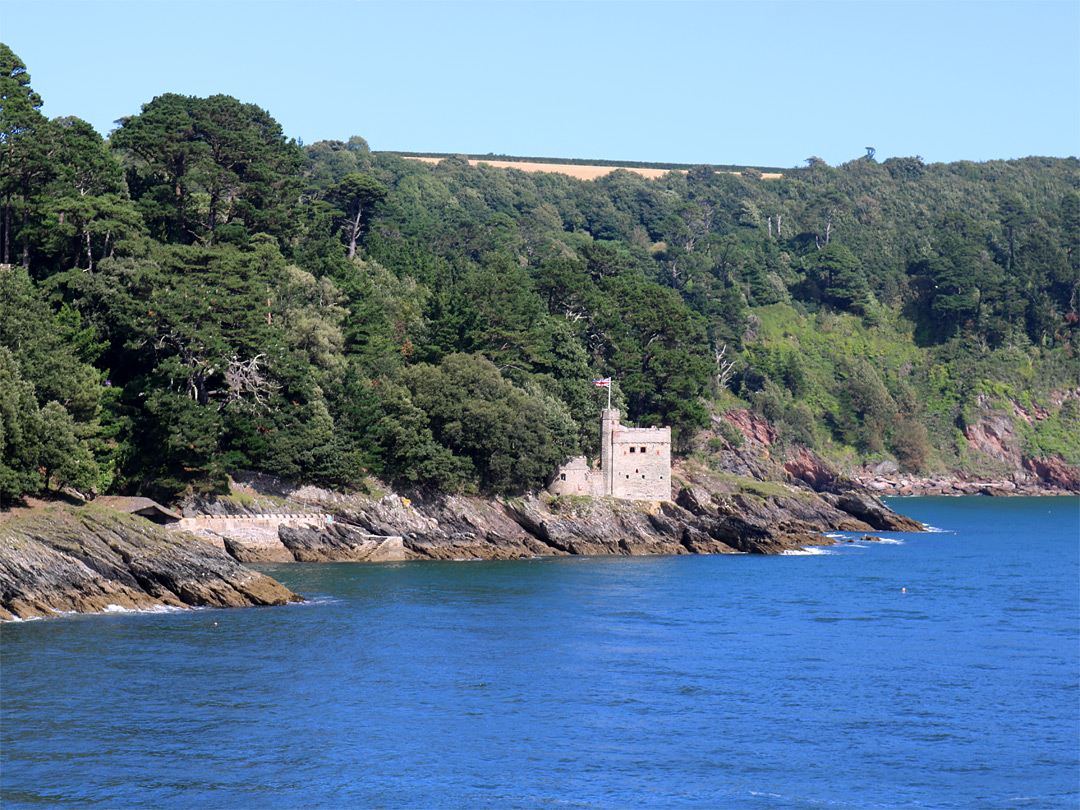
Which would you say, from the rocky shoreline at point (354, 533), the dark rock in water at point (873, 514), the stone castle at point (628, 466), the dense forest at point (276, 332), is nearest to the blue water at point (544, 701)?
the rocky shoreline at point (354, 533)

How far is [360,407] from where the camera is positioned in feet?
269

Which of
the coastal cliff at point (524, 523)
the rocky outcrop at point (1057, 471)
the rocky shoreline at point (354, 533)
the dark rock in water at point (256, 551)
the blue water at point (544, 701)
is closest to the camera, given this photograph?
the blue water at point (544, 701)

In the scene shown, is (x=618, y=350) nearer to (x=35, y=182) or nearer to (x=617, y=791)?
(x=35, y=182)

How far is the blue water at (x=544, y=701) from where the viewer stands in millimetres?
35156

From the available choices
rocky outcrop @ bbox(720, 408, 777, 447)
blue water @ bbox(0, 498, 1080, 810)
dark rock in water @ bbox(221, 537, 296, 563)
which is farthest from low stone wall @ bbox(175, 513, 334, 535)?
rocky outcrop @ bbox(720, 408, 777, 447)

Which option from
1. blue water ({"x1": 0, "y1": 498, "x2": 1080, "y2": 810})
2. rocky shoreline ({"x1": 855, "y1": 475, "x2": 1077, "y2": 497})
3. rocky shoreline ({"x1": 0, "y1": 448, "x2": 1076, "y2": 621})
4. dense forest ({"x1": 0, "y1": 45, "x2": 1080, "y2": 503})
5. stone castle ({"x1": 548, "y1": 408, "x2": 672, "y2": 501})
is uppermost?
dense forest ({"x1": 0, "y1": 45, "x2": 1080, "y2": 503})

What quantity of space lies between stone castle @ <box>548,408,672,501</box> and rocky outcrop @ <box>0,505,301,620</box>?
33228 millimetres

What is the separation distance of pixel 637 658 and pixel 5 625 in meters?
24.9

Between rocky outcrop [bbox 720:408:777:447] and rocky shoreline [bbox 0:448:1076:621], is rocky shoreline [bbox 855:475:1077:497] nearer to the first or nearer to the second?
rocky outcrop [bbox 720:408:777:447]

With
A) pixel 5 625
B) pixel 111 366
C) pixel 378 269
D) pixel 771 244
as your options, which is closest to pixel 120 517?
pixel 5 625

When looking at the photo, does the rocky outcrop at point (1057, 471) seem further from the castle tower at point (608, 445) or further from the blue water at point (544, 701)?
the blue water at point (544, 701)

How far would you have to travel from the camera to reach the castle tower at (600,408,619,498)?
298ft

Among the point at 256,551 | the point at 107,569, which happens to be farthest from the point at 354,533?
the point at 107,569

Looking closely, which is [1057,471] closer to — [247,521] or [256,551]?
[256,551]
